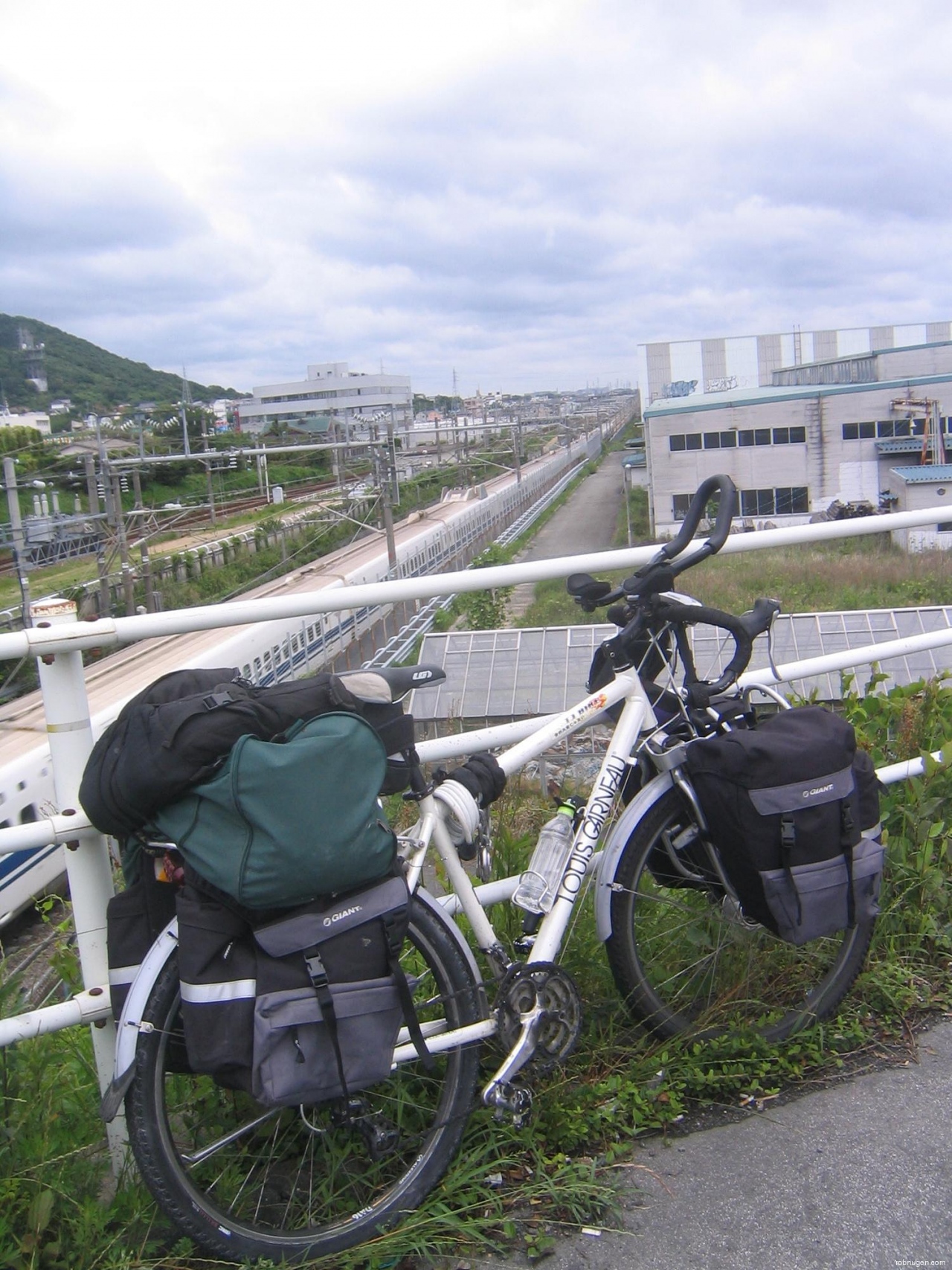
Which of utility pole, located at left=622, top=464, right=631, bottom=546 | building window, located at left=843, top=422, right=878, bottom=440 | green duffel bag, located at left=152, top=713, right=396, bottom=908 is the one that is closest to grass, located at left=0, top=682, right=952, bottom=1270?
green duffel bag, located at left=152, top=713, right=396, bottom=908

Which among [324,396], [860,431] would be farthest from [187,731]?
[324,396]

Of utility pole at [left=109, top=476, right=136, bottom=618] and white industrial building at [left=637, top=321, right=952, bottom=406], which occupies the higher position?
white industrial building at [left=637, top=321, right=952, bottom=406]

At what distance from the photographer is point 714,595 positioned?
124 inches

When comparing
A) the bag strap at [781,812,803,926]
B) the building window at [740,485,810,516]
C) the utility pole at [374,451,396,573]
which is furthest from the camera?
the utility pole at [374,451,396,573]

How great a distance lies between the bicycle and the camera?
1788 mm

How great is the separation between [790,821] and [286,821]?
105 cm

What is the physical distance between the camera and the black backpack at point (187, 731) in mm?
1690

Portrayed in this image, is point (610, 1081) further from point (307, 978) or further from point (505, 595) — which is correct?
point (505, 595)

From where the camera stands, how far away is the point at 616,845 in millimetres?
2244

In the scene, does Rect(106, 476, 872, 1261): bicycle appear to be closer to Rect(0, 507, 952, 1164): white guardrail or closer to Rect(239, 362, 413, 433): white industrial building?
Rect(0, 507, 952, 1164): white guardrail

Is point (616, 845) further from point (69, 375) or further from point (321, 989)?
point (69, 375)

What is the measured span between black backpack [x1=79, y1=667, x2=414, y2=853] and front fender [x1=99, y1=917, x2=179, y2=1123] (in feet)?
0.69

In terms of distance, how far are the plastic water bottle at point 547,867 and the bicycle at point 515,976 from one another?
0.06 ft

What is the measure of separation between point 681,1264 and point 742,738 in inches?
38.1
